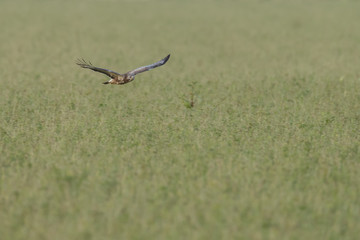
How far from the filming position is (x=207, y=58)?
82.3 feet

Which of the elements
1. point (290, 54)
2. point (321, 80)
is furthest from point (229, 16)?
point (321, 80)

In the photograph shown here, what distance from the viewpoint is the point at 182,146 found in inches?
437

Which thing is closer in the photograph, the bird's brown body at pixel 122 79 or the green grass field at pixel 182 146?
the green grass field at pixel 182 146

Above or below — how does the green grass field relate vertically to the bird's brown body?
below

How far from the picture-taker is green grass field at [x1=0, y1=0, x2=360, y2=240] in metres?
7.79

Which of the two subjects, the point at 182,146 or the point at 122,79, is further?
the point at 122,79

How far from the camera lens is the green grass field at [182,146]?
7785mm

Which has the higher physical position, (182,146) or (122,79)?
(122,79)

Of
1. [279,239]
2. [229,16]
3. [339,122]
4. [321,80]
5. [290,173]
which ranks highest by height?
[229,16]

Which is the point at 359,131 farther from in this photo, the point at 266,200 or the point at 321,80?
the point at 321,80

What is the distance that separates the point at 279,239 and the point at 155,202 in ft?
6.47

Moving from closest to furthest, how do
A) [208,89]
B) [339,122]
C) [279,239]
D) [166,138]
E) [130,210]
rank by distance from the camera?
1. [279,239]
2. [130,210]
3. [166,138]
4. [339,122]
5. [208,89]

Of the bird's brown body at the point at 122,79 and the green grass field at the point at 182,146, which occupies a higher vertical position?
the bird's brown body at the point at 122,79

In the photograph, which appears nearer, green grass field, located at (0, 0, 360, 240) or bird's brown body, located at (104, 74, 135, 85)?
green grass field, located at (0, 0, 360, 240)
